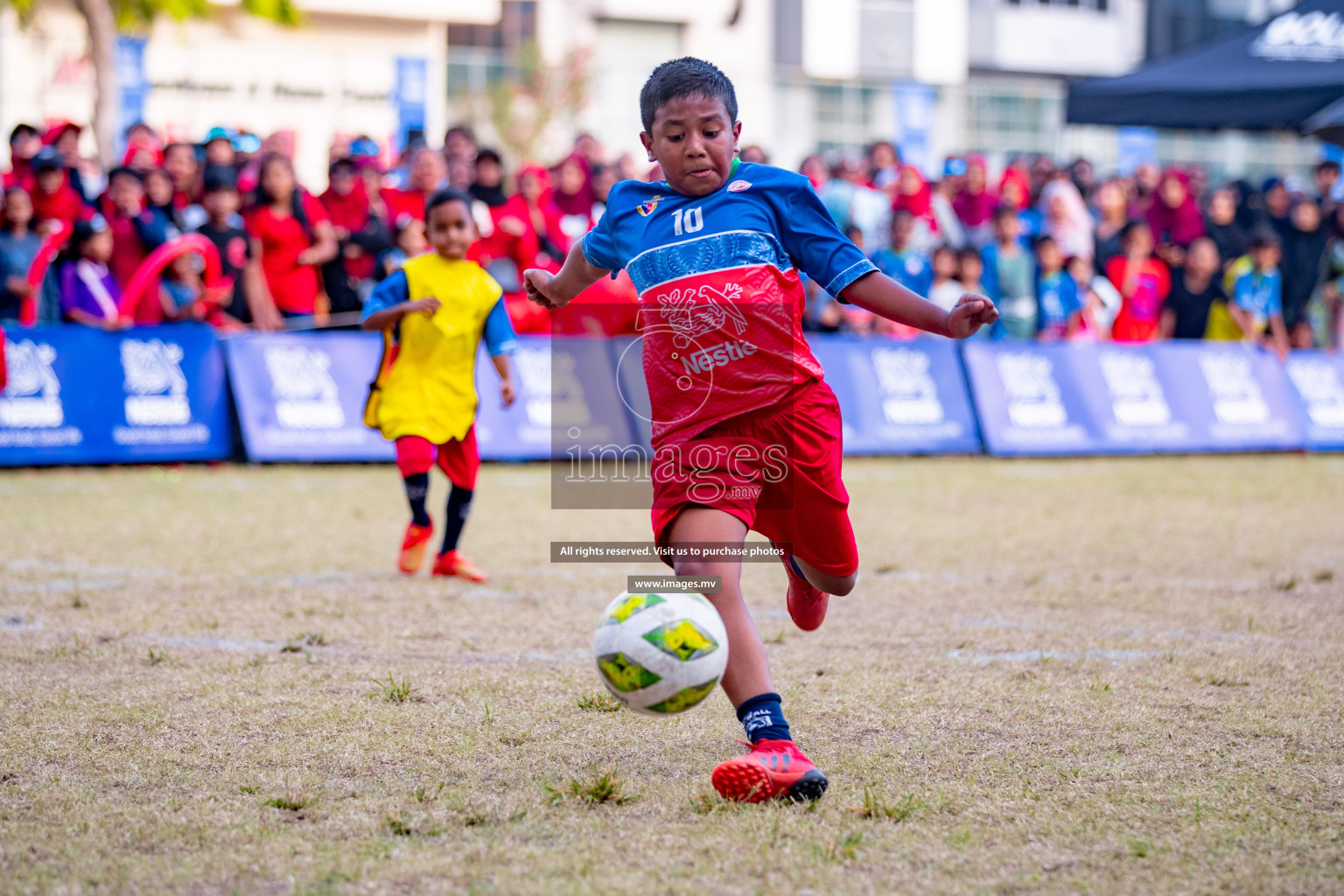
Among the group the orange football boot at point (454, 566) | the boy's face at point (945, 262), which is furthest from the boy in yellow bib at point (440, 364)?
the boy's face at point (945, 262)

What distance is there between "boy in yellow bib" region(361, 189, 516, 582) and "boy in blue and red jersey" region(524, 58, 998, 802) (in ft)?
10.1

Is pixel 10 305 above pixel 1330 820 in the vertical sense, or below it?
above

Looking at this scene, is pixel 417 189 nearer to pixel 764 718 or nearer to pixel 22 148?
pixel 22 148

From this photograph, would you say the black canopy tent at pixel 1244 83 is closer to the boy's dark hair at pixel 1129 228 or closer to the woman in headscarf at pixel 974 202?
the boy's dark hair at pixel 1129 228

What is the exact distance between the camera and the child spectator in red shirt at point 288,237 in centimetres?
1175

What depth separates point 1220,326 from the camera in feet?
48.9

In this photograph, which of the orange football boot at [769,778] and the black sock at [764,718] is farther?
the black sock at [764,718]

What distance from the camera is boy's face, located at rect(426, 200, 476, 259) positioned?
684 cm

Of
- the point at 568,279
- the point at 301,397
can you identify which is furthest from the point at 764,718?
the point at 301,397

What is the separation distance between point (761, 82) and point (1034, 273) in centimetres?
2223

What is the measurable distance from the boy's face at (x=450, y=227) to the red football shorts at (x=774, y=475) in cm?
342

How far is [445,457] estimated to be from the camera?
22.6 ft

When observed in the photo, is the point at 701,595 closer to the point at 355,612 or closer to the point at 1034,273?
the point at 355,612

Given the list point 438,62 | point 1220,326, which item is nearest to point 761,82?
point 438,62
